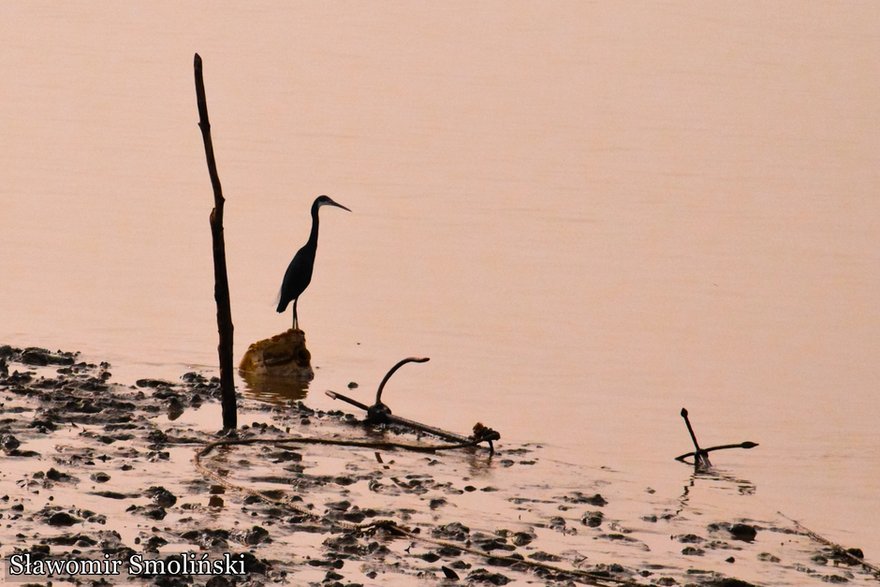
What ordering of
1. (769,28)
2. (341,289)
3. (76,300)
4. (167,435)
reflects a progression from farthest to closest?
1. (769,28)
2. (341,289)
3. (76,300)
4. (167,435)

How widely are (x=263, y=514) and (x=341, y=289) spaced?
9497 millimetres

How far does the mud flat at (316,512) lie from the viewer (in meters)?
8.79

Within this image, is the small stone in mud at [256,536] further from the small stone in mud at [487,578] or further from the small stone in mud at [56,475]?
the small stone in mud at [56,475]

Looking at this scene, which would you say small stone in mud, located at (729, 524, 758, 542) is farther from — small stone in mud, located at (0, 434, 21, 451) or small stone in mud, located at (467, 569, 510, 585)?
small stone in mud, located at (0, 434, 21, 451)

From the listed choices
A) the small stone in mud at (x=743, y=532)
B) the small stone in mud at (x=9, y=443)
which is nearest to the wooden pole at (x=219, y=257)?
the small stone in mud at (x=9, y=443)

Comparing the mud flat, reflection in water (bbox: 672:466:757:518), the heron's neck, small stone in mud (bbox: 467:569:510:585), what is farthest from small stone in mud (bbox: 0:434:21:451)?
the heron's neck

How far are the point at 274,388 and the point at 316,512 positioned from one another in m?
4.33

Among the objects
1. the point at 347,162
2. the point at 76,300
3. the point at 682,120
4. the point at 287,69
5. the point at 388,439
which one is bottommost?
the point at 388,439

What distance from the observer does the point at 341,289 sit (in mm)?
19219

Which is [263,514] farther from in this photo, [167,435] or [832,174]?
[832,174]

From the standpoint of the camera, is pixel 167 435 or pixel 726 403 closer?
pixel 167 435

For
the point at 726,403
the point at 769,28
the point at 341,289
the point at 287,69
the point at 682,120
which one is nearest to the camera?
the point at 726,403

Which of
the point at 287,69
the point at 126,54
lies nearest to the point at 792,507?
the point at 287,69

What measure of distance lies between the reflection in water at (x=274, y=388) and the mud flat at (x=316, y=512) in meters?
0.70
